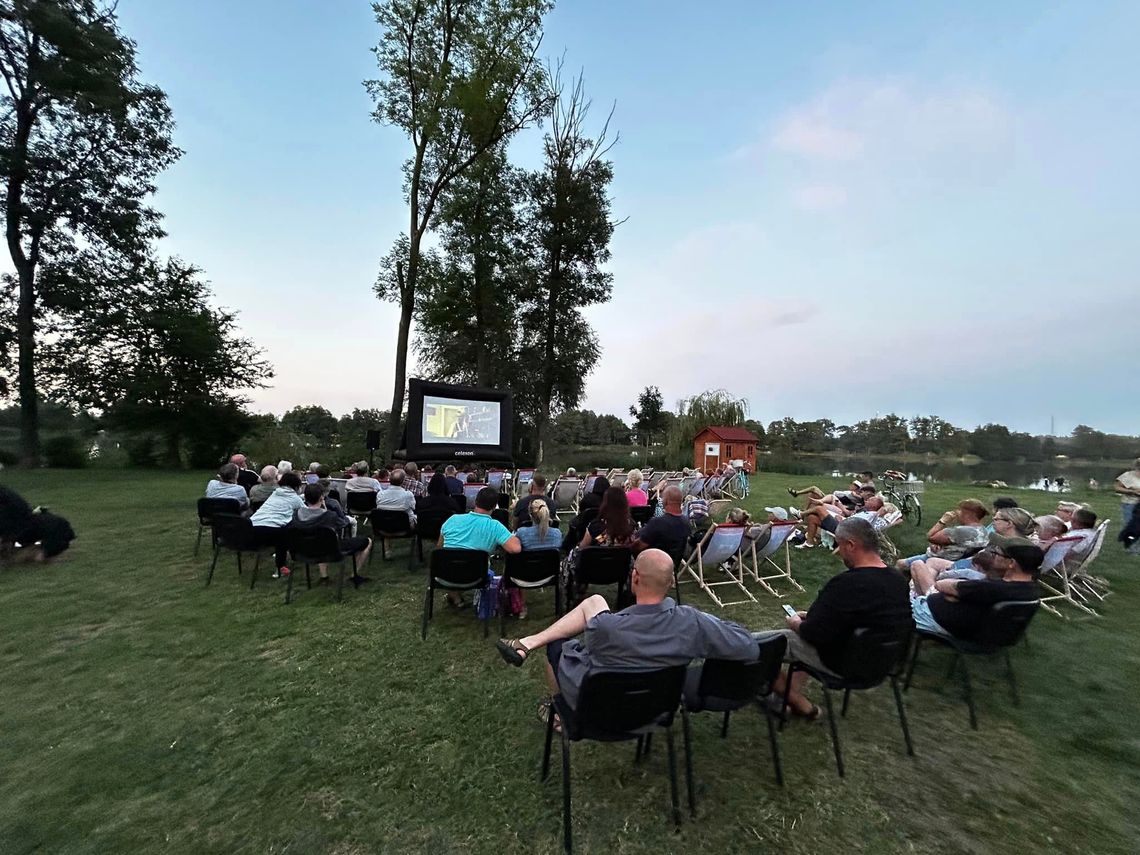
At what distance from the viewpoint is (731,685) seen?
7.05 feet

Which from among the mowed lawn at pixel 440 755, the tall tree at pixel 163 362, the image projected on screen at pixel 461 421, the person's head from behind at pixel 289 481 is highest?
the tall tree at pixel 163 362

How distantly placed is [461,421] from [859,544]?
11173 mm

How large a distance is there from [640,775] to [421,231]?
49.7 feet

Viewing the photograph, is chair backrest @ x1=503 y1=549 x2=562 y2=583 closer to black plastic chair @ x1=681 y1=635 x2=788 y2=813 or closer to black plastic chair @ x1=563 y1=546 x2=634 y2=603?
black plastic chair @ x1=563 y1=546 x2=634 y2=603

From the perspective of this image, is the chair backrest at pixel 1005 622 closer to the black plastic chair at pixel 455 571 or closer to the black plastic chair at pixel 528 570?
the black plastic chair at pixel 528 570

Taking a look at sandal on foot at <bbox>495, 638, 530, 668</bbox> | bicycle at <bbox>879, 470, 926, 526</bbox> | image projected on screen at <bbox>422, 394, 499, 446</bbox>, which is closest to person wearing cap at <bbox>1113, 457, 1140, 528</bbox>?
bicycle at <bbox>879, 470, 926, 526</bbox>

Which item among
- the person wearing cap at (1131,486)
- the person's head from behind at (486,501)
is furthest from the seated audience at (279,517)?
the person wearing cap at (1131,486)

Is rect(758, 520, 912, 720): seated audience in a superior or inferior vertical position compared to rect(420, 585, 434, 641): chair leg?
superior

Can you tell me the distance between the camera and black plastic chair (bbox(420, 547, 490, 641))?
383 cm

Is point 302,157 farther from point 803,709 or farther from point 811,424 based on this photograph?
point 811,424

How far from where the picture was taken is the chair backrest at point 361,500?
22.7 feet

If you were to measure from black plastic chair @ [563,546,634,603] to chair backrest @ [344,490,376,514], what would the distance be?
3.99 m

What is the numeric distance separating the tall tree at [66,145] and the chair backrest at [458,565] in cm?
1960

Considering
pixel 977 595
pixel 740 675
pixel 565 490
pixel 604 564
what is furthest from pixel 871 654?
pixel 565 490
